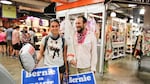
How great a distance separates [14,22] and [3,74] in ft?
43.5

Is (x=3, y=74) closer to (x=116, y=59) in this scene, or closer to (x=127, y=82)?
(x=127, y=82)

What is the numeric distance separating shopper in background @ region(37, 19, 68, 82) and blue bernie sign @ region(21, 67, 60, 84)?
1.38 ft

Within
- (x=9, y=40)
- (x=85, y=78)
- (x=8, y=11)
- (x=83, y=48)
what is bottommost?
(x=85, y=78)

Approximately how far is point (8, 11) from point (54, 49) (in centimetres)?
987

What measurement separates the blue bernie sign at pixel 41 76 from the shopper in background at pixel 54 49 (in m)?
0.42

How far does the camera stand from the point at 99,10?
6.25 meters

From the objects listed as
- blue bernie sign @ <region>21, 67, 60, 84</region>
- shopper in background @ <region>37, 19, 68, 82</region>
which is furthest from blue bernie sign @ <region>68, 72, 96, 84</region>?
shopper in background @ <region>37, 19, 68, 82</region>

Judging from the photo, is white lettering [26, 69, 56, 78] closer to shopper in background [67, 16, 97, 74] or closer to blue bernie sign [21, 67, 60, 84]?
blue bernie sign [21, 67, 60, 84]

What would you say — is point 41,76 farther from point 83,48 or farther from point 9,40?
point 9,40

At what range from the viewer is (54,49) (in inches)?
112

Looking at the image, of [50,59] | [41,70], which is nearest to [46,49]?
[50,59]

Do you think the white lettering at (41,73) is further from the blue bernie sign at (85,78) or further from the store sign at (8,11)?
the store sign at (8,11)

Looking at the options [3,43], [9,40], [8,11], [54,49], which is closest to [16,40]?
[9,40]

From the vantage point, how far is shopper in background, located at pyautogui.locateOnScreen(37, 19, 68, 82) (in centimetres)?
283
